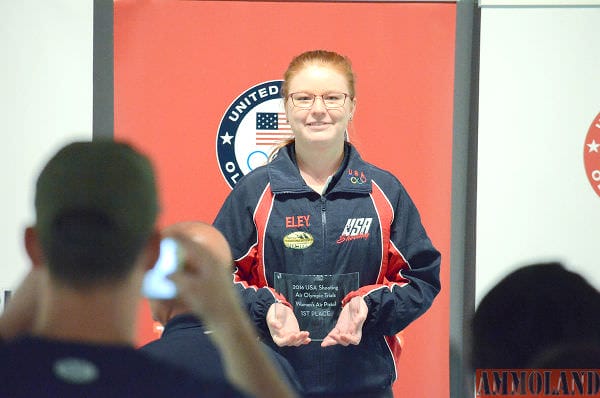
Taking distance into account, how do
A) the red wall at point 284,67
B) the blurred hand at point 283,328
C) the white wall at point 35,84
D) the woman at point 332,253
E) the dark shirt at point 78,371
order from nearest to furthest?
the dark shirt at point 78,371 < the blurred hand at point 283,328 < the woman at point 332,253 < the white wall at point 35,84 < the red wall at point 284,67

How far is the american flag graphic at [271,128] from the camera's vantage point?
5.28 ft

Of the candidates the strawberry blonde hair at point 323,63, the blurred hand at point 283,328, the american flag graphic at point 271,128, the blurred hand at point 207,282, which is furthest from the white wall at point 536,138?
the blurred hand at point 207,282

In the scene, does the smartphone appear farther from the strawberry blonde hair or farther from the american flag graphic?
the american flag graphic

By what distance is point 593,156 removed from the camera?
1626mm

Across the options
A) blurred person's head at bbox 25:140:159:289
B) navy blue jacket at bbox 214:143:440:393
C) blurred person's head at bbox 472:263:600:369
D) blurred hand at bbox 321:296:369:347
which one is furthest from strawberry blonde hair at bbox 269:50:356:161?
blurred person's head at bbox 472:263:600:369

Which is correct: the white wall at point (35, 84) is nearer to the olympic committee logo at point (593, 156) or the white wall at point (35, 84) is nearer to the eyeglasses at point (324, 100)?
the eyeglasses at point (324, 100)

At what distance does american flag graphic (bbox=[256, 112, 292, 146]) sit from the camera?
1.61 m

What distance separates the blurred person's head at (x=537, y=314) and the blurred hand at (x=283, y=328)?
81 centimetres

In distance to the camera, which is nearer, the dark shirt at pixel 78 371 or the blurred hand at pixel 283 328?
the dark shirt at pixel 78 371

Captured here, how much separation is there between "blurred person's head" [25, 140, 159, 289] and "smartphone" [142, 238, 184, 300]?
1 centimetres

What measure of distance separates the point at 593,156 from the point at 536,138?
14 cm

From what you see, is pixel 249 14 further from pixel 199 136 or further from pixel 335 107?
pixel 335 107

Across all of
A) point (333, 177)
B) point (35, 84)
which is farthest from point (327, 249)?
point (35, 84)

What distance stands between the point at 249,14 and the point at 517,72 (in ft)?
2.08
